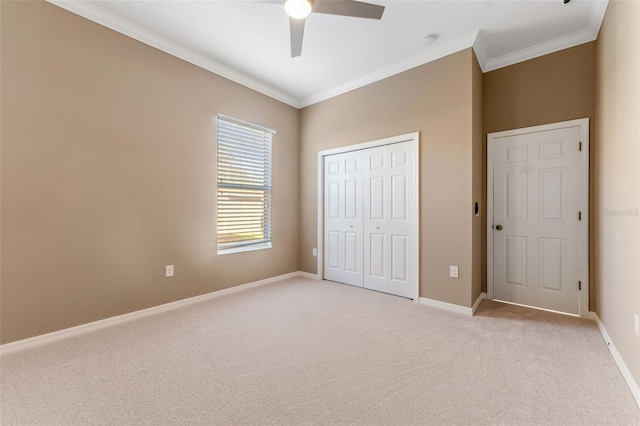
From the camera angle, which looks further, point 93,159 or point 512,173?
point 512,173

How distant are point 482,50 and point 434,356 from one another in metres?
3.25

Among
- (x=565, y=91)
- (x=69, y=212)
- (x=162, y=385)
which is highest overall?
(x=565, y=91)

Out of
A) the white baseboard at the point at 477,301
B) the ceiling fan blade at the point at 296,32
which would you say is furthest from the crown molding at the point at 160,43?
the white baseboard at the point at 477,301

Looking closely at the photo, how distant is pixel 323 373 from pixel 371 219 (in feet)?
7.57

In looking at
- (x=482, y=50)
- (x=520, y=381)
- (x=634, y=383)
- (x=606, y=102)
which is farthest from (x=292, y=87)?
(x=634, y=383)

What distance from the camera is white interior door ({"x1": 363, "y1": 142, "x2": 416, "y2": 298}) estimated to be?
342 cm

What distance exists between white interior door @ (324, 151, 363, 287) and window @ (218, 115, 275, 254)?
95 centimetres

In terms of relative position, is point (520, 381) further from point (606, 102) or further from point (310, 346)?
point (606, 102)

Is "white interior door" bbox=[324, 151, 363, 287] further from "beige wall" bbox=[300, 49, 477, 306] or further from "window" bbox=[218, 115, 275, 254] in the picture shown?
"window" bbox=[218, 115, 275, 254]

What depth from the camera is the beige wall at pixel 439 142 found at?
294cm

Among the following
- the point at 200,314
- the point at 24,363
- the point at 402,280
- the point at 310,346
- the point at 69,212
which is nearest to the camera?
the point at 24,363

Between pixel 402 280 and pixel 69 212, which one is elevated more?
pixel 69 212

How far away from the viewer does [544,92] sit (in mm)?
2990

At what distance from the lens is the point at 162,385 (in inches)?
67.2
